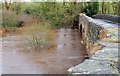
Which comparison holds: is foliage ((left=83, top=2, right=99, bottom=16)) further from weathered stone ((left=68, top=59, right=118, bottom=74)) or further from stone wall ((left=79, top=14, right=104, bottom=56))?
weathered stone ((left=68, top=59, right=118, bottom=74))

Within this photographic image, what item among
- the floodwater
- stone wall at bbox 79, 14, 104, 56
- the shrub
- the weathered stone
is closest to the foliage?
the shrub

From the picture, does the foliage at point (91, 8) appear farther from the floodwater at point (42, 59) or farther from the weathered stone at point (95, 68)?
the weathered stone at point (95, 68)

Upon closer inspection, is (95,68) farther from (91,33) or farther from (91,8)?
(91,8)

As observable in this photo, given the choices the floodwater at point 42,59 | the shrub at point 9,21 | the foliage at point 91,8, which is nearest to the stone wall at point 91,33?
the floodwater at point 42,59

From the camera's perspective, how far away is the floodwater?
6228mm

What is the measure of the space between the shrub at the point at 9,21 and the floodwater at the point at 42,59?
14.0 ft

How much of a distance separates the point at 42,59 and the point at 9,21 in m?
7.63

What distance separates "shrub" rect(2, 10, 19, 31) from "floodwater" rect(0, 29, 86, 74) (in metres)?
4.25

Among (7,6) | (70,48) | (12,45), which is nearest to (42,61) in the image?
(70,48)

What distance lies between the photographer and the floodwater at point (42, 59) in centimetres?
623

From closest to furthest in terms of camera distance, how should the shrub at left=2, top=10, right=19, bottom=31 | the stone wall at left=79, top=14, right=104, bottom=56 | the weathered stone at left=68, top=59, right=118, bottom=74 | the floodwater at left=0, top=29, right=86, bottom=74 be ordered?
1. the weathered stone at left=68, top=59, right=118, bottom=74
2. the stone wall at left=79, top=14, right=104, bottom=56
3. the floodwater at left=0, top=29, right=86, bottom=74
4. the shrub at left=2, top=10, right=19, bottom=31

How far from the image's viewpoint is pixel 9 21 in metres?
14.4

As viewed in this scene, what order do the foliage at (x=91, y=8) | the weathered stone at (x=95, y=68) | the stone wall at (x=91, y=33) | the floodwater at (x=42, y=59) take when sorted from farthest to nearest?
1. the foliage at (x=91, y=8)
2. the floodwater at (x=42, y=59)
3. the stone wall at (x=91, y=33)
4. the weathered stone at (x=95, y=68)

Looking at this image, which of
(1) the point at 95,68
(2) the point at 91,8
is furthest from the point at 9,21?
(1) the point at 95,68
